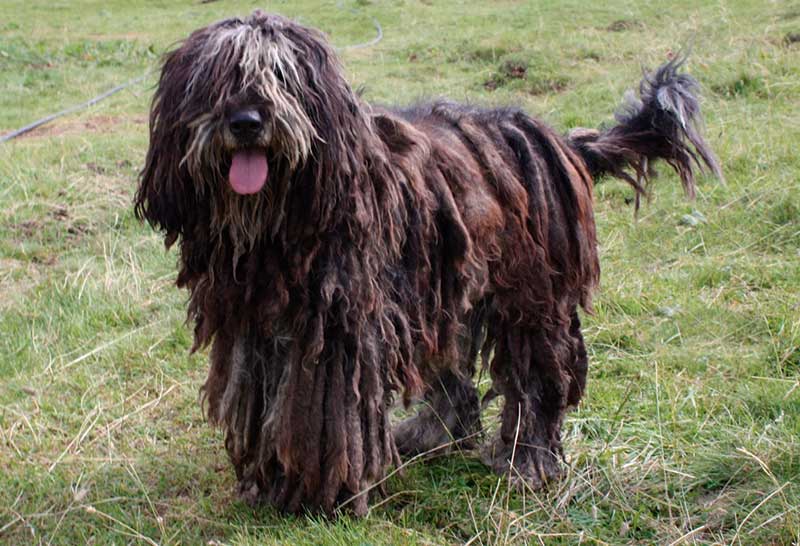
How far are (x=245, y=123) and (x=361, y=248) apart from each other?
63 cm

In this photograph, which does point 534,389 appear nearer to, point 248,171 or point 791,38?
point 248,171

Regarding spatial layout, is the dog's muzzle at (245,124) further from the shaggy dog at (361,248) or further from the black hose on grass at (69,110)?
the black hose on grass at (69,110)

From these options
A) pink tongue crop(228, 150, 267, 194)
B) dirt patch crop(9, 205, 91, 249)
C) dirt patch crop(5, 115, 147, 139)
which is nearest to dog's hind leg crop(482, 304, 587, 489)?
pink tongue crop(228, 150, 267, 194)

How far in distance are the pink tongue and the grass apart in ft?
3.61

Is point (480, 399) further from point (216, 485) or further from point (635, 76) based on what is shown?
point (635, 76)

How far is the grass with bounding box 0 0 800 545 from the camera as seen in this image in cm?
402

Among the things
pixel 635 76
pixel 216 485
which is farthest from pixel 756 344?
pixel 635 76

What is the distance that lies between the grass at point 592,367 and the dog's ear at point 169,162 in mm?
1026

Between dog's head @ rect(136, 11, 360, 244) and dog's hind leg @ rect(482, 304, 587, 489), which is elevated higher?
dog's head @ rect(136, 11, 360, 244)

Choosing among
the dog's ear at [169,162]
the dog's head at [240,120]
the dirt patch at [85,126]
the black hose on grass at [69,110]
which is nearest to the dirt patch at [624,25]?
the black hose on grass at [69,110]

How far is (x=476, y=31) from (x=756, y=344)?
30.9 ft

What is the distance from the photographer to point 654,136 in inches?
187

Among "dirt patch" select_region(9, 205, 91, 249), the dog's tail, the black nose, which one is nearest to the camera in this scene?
the black nose

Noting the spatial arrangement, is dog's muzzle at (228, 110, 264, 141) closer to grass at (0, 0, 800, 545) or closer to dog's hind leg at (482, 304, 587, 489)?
grass at (0, 0, 800, 545)
